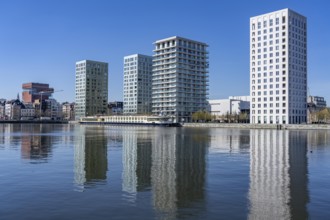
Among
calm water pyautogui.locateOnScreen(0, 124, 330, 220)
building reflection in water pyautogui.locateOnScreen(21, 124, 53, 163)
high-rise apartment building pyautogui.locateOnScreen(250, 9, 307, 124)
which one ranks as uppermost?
high-rise apartment building pyautogui.locateOnScreen(250, 9, 307, 124)

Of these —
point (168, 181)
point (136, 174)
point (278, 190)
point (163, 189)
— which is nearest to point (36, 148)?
point (136, 174)

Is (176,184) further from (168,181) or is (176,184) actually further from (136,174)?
(136,174)

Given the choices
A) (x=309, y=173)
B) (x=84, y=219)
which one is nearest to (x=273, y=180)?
(x=309, y=173)

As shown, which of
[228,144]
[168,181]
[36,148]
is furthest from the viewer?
[228,144]

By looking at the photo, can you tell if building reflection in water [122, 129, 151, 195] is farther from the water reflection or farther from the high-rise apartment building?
the high-rise apartment building

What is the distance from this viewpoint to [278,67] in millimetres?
185500

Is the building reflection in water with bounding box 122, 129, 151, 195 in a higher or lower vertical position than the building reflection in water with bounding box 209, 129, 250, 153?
lower

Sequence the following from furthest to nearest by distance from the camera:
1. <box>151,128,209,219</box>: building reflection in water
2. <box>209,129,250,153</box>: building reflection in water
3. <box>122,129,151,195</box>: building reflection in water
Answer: <box>209,129,250,153</box>: building reflection in water, <box>122,129,151,195</box>: building reflection in water, <box>151,128,209,219</box>: building reflection in water

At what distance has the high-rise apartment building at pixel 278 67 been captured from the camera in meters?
183

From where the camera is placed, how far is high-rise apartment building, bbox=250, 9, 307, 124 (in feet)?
599

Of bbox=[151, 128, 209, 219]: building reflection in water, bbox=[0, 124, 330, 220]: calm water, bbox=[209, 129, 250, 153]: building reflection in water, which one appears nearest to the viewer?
bbox=[0, 124, 330, 220]: calm water

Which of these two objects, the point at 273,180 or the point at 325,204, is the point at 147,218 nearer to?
the point at 325,204

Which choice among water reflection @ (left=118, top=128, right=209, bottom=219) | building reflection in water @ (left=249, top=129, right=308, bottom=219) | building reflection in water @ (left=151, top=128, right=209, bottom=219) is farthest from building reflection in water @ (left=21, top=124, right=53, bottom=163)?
building reflection in water @ (left=249, top=129, right=308, bottom=219)

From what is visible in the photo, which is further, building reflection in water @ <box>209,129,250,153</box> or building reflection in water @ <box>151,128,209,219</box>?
building reflection in water @ <box>209,129,250,153</box>
